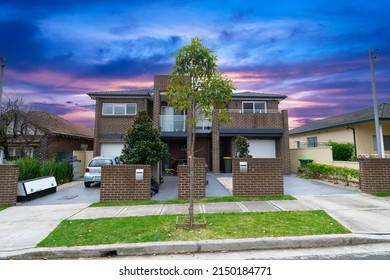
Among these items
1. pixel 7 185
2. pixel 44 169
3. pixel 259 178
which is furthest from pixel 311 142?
pixel 7 185

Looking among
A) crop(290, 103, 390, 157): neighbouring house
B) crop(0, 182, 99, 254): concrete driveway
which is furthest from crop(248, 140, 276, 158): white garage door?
crop(0, 182, 99, 254): concrete driveway

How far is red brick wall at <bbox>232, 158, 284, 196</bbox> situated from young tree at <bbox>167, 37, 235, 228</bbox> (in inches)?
150

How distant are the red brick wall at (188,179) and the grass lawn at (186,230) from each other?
2.44 metres

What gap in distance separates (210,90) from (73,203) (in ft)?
23.3

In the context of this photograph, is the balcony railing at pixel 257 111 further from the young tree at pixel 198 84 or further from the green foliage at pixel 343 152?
the young tree at pixel 198 84

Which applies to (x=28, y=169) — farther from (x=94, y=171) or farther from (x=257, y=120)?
Answer: (x=257, y=120)

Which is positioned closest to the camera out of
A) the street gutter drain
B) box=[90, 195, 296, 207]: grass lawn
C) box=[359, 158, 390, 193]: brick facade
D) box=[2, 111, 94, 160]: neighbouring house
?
the street gutter drain

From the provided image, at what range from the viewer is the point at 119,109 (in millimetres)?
18266

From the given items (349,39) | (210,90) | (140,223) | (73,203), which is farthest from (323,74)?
(73,203)

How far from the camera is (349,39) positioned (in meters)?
11.9

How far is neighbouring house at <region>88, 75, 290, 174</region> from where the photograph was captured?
17250 millimetres

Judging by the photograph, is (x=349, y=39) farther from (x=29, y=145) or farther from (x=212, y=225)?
(x=29, y=145)

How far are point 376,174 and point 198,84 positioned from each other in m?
8.68

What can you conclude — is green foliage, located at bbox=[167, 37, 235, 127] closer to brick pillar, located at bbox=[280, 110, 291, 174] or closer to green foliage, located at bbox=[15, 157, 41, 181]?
green foliage, located at bbox=[15, 157, 41, 181]
